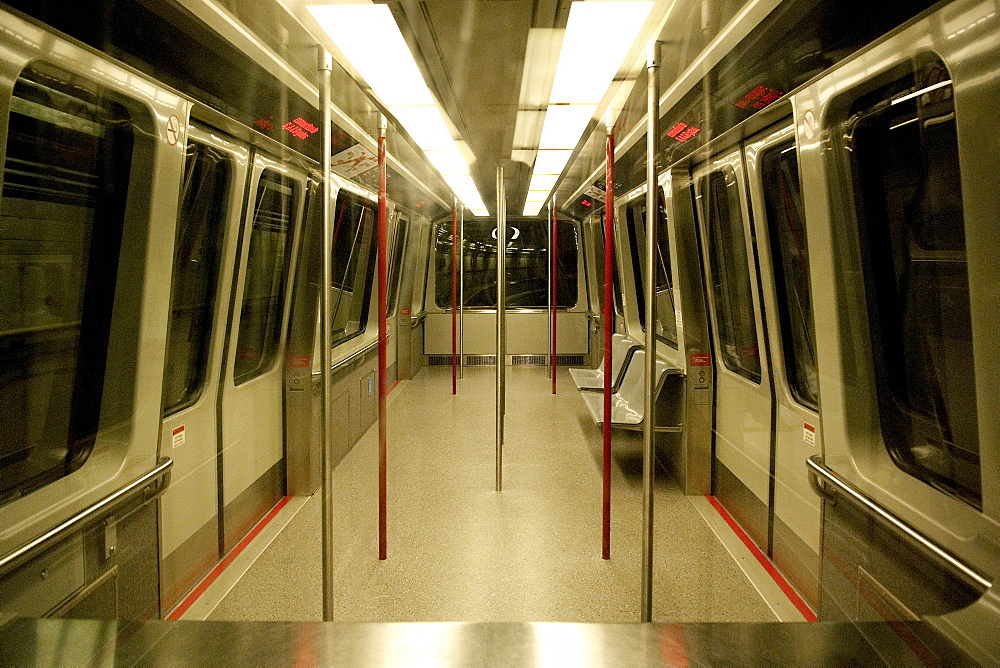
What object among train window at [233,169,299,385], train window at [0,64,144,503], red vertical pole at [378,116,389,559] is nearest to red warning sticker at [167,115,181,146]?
train window at [0,64,144,503]

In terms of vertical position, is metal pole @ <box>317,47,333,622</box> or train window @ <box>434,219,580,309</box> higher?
train window @ <box>434,219,580,309</box>

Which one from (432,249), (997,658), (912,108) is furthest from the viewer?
(432,249)

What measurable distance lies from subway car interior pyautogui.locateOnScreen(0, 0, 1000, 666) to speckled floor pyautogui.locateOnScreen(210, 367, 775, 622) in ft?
0.08

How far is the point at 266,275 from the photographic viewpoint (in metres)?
3.82

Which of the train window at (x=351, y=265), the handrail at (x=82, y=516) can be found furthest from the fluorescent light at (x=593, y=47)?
the train window at (x=351, y=265)

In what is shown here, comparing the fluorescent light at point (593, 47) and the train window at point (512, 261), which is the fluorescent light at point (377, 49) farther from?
the train window at point (512, 261)

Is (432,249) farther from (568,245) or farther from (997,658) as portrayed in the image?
(997,658)

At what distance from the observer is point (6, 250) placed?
5.88 feet

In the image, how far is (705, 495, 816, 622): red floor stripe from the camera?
278cm

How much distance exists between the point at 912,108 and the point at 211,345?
3.22 m

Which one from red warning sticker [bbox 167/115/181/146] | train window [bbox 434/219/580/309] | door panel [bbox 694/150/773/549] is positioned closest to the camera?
red warning sticker [bbox 167/115/181/146]

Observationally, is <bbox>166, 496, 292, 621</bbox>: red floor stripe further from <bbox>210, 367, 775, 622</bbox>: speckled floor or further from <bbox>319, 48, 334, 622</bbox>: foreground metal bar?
<bbox>319, 48, 334, 622</bbox>: foreground metal bar

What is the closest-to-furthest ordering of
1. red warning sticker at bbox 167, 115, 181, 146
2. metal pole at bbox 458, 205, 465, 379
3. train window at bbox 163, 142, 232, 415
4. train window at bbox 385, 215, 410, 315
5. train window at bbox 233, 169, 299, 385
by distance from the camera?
red warning sticker at bbox 167, 115, 181, 146
train window at bbox 163, 142, 232, 415
train window at bbox 233, 169, 299, 385
train window at bbox 385, 215, 410, 315
metal pole at bbox 458, 205, 465, 379

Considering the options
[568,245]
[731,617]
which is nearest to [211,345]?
Answer: [731,617]
